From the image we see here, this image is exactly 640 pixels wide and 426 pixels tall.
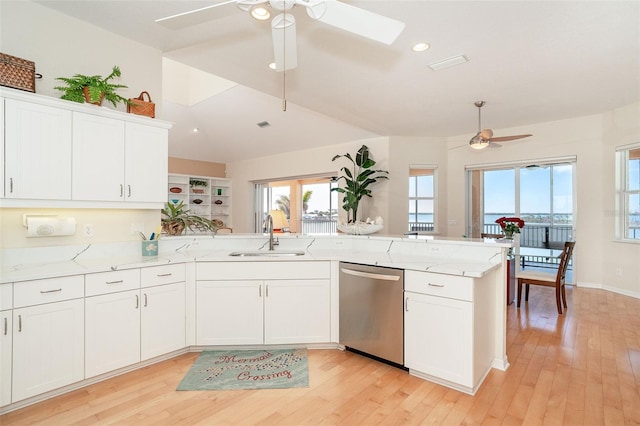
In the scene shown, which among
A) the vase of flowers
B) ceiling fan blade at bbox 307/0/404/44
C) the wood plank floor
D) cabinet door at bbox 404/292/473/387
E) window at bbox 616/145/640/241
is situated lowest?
the wood plank floor

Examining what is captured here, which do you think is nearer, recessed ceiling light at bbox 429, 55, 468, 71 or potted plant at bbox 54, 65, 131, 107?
potted plant at bbox 54, 65, 131, 107

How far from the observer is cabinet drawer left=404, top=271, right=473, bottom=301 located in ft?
7.43

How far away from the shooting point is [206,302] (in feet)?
9.52

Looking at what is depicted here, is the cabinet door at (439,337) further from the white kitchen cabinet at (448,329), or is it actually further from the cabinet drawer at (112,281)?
the cabinet drawer at (112,281)

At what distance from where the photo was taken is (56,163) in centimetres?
238

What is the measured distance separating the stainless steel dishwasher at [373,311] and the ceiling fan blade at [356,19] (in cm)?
167

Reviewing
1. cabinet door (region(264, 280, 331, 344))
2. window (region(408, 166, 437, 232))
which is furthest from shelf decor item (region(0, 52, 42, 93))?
window (region(408, 166, 437, 232))

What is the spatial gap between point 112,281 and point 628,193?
6.94m

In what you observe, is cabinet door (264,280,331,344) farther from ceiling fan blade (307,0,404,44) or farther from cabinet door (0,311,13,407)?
ceiling fan blade (307,0,404,44)

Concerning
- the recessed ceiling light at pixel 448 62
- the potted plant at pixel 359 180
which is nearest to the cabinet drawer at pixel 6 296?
the recessed ceiling light at pixel 448 62

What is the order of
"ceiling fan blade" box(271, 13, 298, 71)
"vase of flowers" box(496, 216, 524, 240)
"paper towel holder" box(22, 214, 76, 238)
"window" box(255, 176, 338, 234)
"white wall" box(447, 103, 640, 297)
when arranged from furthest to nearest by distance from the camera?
"window" box(255, 176, 338, 234)
"white wall" box(447, 103, 640, 297)
"vase of flowers" box(496, 216, 524, 240)
"paper towel holder" box(22, 214, 76, 238)
"ceiling fan blade" box(271, 13, 298, 71)

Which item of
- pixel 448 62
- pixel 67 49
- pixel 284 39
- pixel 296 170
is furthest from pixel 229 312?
pixel 296 170

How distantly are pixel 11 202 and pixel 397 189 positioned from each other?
5.77 m

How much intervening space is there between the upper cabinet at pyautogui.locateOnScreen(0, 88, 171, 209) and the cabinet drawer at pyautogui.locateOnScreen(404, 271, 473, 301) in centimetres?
229
